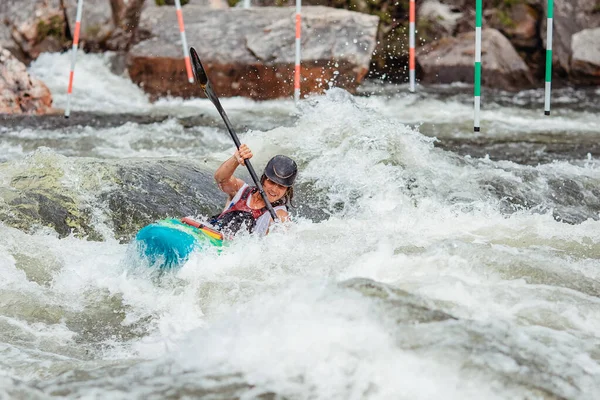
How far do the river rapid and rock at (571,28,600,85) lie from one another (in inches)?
195

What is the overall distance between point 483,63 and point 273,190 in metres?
8.25

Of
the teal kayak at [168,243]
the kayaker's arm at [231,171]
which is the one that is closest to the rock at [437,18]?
the kayaker's arm at [231,171]

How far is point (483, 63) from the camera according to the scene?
1209 centimetres

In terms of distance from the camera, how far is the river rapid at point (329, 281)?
2.68 meters

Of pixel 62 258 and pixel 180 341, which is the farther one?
pixel 62 258

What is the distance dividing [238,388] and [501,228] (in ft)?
8.81

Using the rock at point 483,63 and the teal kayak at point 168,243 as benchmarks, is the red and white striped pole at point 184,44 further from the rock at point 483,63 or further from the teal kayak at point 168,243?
the teal kayak at point 168,243

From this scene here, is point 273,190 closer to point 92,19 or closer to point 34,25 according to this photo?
point 34,25

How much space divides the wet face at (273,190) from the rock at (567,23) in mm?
9284

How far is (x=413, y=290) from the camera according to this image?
134 inches

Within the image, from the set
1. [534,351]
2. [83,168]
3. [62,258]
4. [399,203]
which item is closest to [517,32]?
[399,203]

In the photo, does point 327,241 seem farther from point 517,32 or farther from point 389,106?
point 517,32

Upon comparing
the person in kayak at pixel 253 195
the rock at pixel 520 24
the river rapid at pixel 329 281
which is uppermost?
the rock at pixel 520 24

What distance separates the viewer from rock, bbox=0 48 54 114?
8.75 meters
